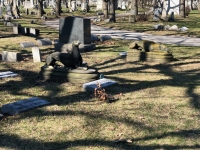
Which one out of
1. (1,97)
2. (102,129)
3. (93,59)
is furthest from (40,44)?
(102,129)

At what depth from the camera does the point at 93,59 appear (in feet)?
36.4

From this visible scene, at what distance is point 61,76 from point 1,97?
71.6 inches

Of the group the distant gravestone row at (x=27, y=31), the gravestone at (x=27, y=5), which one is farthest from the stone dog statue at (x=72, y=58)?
the gravestone at (x=27, y=5)

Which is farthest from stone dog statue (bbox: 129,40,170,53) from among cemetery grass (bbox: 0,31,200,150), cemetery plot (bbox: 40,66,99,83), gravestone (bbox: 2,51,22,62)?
gravestone (bbox: 2,51,22,62)

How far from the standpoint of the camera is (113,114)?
567 centimetres

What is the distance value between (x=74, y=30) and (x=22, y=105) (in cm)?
763

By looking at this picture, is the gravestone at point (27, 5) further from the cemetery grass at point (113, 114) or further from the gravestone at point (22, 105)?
the gravestone at point (22, 105)

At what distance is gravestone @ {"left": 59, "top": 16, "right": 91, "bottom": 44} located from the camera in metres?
12.9

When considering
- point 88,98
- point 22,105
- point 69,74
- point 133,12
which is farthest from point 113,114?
point 133,12

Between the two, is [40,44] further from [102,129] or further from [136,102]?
[102,129]

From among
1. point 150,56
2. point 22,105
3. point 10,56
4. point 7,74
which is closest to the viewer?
point 22,105

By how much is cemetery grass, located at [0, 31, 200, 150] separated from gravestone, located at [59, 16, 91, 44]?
13.4 ft

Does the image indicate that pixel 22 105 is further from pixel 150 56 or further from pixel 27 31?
pixel 27 31

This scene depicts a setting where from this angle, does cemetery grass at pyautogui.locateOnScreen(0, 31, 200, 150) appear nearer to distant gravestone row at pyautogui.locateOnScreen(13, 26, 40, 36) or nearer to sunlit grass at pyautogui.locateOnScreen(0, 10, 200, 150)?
sunlit grass at pyautogui.locateOnScreen(0, 10, 200, 150)
